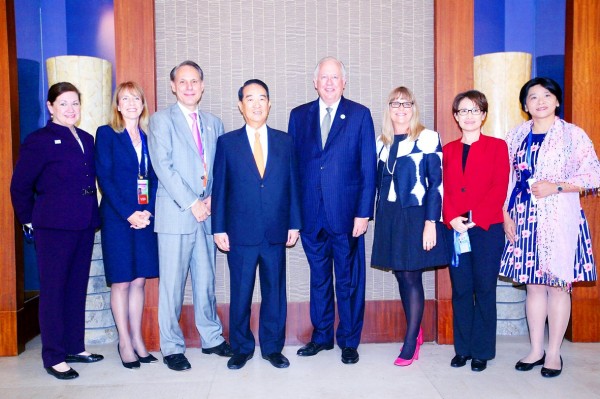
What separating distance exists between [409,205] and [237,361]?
4.57 ft

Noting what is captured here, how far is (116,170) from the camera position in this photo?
3.06 metres

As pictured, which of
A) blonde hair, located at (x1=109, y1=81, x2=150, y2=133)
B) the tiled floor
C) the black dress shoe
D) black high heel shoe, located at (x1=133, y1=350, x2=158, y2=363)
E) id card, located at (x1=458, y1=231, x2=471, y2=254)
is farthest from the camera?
black high heel shoe, located at (x1=133, y1=350, x2=158, y2=363)

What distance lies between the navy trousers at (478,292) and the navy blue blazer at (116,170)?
1.94 meters

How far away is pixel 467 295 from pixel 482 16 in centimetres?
276

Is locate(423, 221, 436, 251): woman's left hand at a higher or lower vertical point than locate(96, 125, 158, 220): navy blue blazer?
lower

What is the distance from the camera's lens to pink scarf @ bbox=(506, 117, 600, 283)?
2.92 metres

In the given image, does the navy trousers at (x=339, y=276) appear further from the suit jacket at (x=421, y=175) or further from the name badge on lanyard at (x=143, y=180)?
the name badge on lanyard at (x=143, y=180)

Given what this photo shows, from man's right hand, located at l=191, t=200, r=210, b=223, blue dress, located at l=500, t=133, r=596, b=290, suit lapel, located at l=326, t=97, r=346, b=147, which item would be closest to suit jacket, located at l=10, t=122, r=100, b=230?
man's right hand, located at l=191, t=200, r=210, b=223

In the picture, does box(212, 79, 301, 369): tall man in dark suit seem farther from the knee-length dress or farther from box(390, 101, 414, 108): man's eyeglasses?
box(390, 101, 414, 108): man's eyeglasses

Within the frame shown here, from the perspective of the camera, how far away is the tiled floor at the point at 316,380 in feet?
8.86

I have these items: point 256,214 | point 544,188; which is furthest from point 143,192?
point 544,188

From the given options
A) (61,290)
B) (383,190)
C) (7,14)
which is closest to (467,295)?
(383,190)

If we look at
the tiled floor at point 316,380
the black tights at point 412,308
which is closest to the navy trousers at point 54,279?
the tiled floor at point 316,380

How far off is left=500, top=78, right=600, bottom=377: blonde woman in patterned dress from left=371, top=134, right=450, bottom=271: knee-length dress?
16.9 inches
